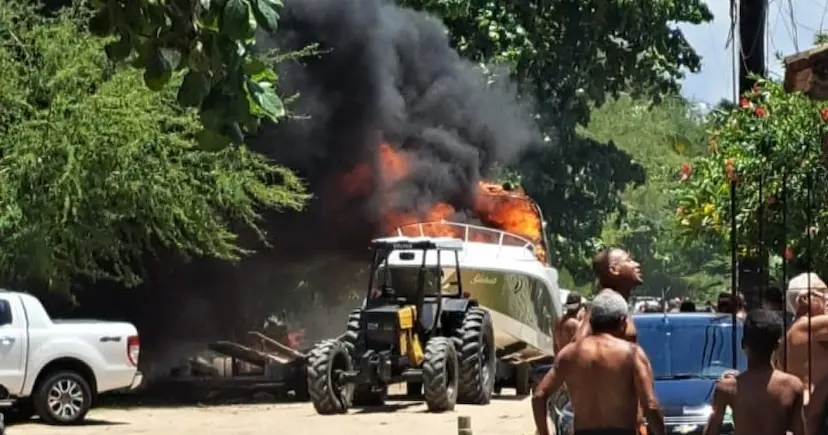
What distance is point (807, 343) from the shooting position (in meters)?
7.88

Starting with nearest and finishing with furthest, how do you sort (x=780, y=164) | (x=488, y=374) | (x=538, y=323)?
(x=780, y=164)
(x=488, y=374)
(x=538, y=323)

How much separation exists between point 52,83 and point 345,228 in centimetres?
A: 701

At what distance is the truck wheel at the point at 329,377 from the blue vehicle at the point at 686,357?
7.14 meters

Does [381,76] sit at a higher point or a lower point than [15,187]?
higher

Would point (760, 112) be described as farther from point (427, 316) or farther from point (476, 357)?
point (427, 316)

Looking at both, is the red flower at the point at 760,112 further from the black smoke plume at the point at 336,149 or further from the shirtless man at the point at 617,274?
the black smoke plume at the point at 336,149

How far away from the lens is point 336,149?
2553 centimetres

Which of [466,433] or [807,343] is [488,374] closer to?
[466,433]

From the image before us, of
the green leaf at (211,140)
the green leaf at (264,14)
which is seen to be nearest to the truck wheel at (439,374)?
the green leaf at (211,140)

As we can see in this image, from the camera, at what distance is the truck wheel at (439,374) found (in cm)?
1964

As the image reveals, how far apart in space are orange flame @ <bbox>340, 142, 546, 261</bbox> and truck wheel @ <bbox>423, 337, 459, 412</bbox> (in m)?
5.06

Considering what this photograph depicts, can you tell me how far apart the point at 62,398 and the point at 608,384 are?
1255 centimetres

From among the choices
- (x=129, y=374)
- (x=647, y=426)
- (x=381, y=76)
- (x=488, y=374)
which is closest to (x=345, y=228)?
(x=381, y=76)

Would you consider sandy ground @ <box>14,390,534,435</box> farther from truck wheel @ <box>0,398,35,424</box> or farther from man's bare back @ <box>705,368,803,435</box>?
man's bare back @ <box>705,368,803,435</box>
